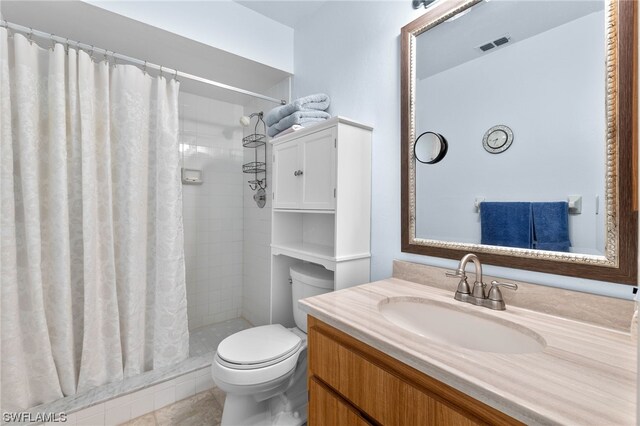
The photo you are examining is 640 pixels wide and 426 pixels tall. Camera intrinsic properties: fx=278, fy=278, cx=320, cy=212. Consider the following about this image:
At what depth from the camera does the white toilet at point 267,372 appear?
1.21m

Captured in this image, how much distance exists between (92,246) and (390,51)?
1849mm

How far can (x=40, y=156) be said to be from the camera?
56.7 inches

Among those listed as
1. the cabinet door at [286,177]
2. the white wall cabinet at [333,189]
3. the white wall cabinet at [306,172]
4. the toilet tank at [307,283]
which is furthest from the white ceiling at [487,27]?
the toilet tank at [307,283]

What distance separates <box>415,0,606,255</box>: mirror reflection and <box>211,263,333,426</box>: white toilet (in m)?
0.81

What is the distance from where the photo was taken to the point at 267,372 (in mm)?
1225

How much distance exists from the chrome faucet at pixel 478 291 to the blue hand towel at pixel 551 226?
172mm

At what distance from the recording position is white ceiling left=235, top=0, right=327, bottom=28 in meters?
1.77

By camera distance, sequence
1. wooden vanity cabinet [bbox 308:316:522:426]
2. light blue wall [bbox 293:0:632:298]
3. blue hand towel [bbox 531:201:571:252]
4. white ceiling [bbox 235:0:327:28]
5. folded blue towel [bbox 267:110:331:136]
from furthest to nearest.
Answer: white ceiling [bbox 235:0:327:28] → folded blue towel [bbox 267:110:331:136] → light blue wall [bbox 293:0:632:298] → blue hand towel [bbox 531:201:571:252] → wooden vanity cabinet [bbox 308:316:522:426]

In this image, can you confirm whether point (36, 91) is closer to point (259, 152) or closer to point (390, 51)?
point (259, 152)

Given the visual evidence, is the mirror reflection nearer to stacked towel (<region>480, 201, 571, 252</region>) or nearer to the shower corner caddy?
stacked towel (<region>480, 201, 571, 252</region>)

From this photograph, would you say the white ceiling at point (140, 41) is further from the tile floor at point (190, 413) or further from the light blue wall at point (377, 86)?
the tile floor at point (190, 413)

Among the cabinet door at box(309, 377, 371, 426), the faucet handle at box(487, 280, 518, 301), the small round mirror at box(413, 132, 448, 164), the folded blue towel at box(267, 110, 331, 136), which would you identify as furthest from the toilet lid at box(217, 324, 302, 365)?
the folded blue towel at box(267, 110, 331, 136)

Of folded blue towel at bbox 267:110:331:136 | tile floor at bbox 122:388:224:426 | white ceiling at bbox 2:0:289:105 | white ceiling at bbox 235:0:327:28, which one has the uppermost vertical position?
white ceiling at bbox 235:0:327:28

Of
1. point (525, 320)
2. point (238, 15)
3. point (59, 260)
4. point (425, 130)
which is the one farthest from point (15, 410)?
point (238, 15)
